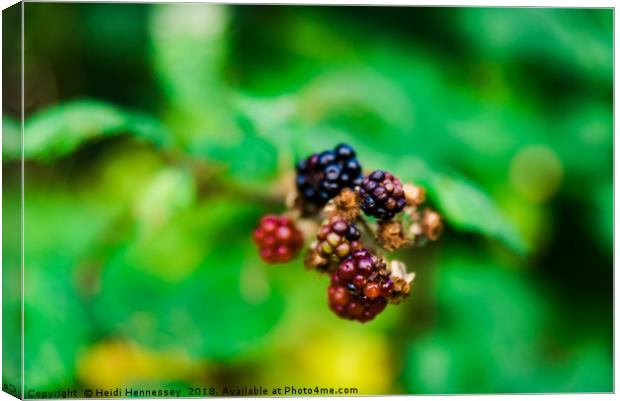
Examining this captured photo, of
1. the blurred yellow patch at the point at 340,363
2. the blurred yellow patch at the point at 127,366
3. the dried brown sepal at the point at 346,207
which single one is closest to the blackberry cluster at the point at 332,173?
the dried brown sepal at the point at 346,207

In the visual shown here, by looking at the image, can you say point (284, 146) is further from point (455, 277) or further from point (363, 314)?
point (455, 277)

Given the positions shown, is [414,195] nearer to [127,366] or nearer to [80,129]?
[80,129]

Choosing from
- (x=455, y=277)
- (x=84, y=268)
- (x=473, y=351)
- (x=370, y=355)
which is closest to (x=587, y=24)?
(x=455, y=277)

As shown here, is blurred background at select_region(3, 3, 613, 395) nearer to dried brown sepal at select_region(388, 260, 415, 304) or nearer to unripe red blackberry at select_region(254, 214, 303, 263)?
unripe red blackberry at select_region(254, 214, 303, 263)

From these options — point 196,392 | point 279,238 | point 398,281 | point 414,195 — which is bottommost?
point 196,392

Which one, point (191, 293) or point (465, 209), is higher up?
point (465, 209)

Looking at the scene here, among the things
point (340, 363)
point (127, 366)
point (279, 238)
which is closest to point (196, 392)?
point (127, 366)

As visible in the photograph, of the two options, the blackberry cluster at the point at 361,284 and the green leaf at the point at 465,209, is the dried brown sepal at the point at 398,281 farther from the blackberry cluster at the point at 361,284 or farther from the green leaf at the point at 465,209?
the green leaf at the point at 465,209
